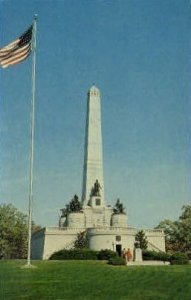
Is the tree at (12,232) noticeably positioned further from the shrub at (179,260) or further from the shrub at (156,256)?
the shrub at (179,260)

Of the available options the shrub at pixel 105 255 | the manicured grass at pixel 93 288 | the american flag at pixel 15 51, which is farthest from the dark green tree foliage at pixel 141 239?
the american flag at pixel 15 51

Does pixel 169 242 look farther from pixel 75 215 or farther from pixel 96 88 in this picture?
pixel 96 88

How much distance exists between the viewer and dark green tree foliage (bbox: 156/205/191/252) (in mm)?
→ 57125

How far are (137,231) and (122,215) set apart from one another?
3067 millimetres

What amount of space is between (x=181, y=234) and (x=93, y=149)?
47.1 ft

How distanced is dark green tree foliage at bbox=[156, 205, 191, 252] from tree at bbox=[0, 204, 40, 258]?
50.5ft

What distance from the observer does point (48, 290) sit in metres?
14.2

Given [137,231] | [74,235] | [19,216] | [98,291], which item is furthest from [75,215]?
[98,291]

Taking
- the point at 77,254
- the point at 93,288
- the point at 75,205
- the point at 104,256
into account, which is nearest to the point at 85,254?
the point at 77,254

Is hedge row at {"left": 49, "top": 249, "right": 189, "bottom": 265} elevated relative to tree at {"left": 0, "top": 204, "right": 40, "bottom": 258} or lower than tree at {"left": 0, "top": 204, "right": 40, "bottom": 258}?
lower

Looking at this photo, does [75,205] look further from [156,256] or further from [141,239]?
[156,256]

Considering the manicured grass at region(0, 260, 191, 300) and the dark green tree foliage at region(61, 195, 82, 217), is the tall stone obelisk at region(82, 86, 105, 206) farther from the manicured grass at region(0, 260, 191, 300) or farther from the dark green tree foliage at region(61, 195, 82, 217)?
the manicured grass at region(0, 260, 191, 300)

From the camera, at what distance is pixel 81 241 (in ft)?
156

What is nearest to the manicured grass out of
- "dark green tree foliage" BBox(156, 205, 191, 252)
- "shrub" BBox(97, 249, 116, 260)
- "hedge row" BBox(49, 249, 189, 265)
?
"hedge row" BBox(49, 249, 189, 265)
